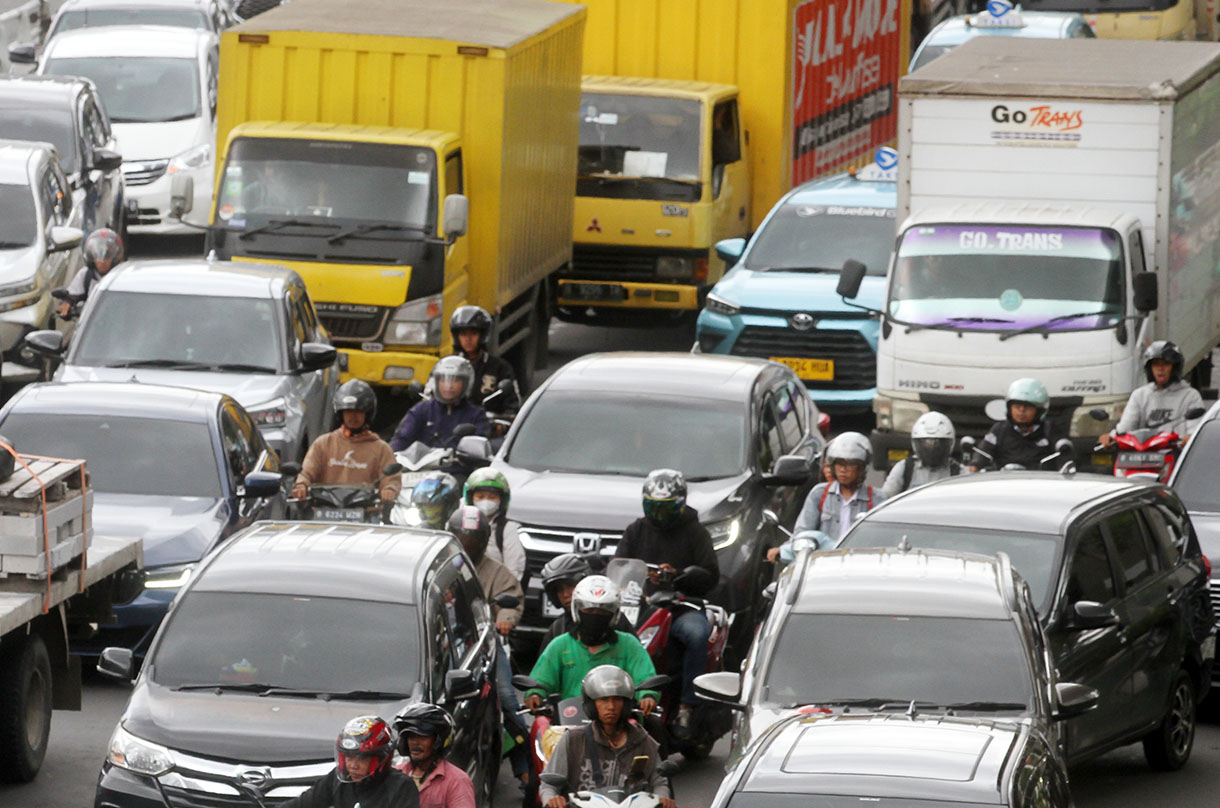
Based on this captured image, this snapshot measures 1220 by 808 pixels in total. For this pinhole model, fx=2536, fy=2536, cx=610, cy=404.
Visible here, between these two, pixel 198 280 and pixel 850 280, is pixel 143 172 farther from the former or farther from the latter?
pixel 850 280

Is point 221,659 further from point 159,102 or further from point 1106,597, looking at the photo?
point 159,102

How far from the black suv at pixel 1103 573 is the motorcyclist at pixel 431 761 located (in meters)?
3.45

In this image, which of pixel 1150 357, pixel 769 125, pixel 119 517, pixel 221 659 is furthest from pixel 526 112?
pixel 221 659

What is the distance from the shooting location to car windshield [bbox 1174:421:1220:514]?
15.2 meters

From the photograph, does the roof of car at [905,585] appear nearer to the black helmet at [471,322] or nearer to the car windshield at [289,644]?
the car windshield at [289,644]

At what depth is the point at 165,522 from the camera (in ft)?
46.5

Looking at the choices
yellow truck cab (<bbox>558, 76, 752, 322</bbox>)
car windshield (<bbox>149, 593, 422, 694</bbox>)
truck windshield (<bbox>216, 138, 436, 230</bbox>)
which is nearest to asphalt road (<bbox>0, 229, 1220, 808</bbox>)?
car windshield (<bbox>149, 593, 422, 694</bbox>)

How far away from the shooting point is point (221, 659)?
10578mm

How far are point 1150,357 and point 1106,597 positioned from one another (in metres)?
5.20

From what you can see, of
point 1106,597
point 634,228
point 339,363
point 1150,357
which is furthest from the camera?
point 634,228

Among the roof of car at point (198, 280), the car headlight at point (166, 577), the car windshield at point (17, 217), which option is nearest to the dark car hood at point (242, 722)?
the car headlight at point (166, 577)

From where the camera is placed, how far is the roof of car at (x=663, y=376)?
15.7 meters

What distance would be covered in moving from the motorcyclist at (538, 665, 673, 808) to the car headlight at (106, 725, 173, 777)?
1.50 m

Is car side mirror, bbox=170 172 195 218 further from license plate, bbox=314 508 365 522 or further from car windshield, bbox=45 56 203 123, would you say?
license plate, bbox=314 508 365 522
